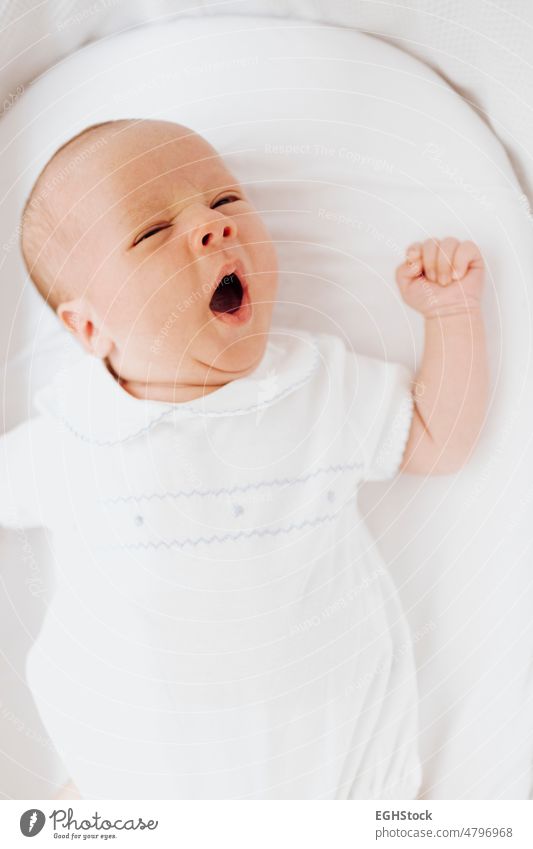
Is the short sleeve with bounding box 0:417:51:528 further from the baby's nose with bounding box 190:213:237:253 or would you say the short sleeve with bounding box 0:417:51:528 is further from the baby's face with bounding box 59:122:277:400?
the baby's nose with bounding box 190:213:237:253

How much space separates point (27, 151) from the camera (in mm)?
789

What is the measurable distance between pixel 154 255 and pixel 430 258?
25cm

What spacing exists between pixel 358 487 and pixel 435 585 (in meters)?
0.12

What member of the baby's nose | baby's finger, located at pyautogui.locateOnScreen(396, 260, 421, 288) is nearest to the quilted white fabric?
baby's finger, located at pyautogui.locateOnScreen(396, 260, 421, 288)

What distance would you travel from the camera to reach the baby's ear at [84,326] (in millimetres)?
720

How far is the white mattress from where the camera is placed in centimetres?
79

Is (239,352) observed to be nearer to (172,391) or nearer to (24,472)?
(172,391)

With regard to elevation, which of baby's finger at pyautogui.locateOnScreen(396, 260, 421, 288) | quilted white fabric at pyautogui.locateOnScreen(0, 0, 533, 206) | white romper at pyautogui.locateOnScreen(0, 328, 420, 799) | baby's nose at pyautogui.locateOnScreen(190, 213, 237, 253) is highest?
quilted white fabric at pyautogui.locateOnScreen(0, 0, 533, 206)

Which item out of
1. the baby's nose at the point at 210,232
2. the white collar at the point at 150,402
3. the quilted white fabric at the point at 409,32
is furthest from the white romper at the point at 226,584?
the quilted white fabric at the point at 409,32

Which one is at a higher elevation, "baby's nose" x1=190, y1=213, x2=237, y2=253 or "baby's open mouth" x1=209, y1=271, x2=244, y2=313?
"baby's nose" x1=190, y1=213, x2=237, y2=253

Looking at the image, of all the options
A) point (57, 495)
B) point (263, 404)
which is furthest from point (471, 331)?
point (57, 495)

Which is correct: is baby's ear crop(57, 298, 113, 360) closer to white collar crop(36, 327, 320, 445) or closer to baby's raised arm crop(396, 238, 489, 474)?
white collar crop(36, 327, 320, 445)

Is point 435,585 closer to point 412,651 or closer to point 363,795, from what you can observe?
point 412,651

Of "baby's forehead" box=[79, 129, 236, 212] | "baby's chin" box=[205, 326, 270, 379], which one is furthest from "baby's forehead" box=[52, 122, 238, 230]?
"baby's chin" box=[205, 326, 270, 379]
